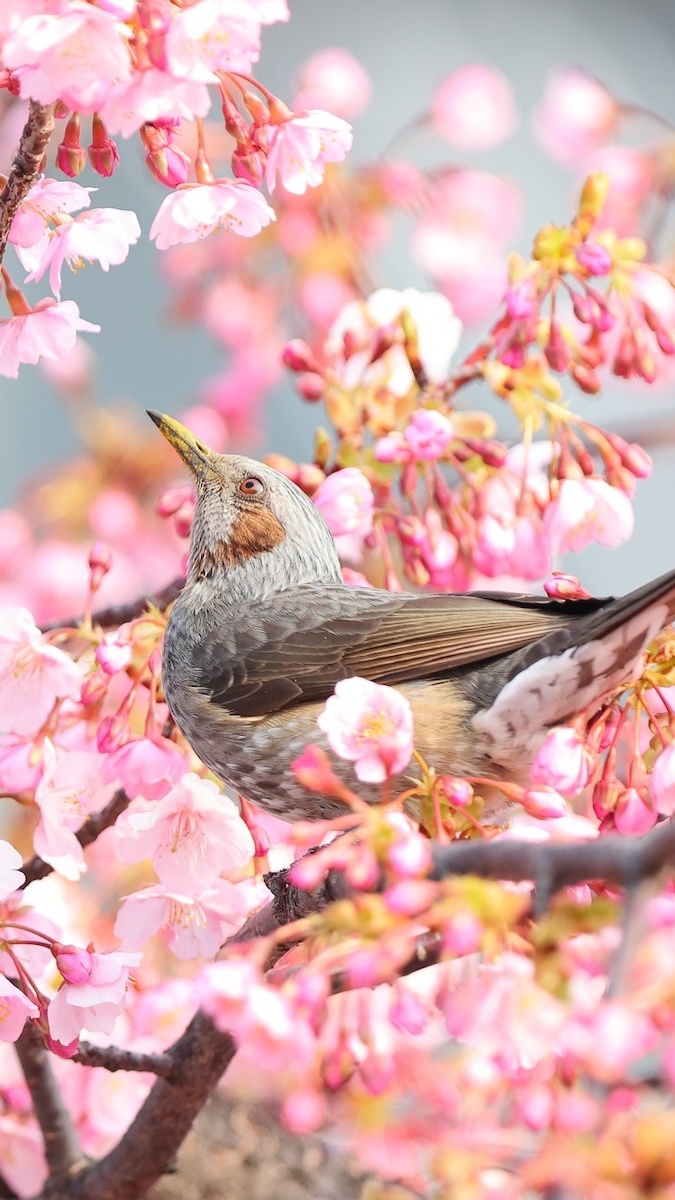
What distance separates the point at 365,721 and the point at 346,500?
613mm

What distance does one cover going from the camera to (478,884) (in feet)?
2.87

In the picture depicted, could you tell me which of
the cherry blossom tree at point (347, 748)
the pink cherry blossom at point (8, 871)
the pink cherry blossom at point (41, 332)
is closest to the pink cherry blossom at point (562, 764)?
the cherry blossom tree at point (347, 748)

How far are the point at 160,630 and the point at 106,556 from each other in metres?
0.15

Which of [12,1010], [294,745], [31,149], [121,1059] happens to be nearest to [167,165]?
[31,149]

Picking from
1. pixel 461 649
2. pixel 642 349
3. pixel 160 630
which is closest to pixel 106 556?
pixel 160 630

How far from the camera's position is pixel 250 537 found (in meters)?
2.20

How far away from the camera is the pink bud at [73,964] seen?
4.71 ft

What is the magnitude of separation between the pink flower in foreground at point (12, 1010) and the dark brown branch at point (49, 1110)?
0.39 m

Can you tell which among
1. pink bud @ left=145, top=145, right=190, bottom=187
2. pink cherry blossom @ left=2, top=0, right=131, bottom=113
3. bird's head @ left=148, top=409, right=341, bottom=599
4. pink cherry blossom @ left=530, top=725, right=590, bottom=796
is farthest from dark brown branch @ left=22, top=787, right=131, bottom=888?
pink cherry blossom @ left=2, top=0, right=131, bottom=113

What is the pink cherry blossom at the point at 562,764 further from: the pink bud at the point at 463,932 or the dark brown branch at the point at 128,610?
the dark brown branch at the point at 128,610

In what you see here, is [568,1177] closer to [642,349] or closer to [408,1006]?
[408,1006]

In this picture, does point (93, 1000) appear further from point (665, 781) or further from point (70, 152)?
point (70, 152)

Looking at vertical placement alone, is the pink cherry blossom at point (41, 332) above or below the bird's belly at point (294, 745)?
above

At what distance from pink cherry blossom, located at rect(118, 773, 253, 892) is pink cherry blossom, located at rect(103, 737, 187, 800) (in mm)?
25
